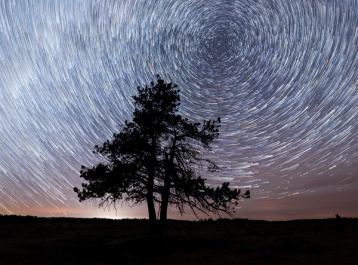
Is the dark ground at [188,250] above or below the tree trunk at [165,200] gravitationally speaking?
below

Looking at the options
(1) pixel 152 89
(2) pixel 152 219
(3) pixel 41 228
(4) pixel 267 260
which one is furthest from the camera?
(3) pixel 41 228

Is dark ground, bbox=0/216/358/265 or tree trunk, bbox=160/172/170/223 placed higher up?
tree trunk, bbox=160/172/170/223

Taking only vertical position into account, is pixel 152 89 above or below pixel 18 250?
above

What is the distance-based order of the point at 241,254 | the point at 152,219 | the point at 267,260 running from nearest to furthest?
the point at 267,260
the point at 241,254
the point at 152,219

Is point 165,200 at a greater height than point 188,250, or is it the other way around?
point 165,200

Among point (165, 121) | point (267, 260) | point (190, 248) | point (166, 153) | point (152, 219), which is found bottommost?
point (267, 260)

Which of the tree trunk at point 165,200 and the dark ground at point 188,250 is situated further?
the tree trunk at point 165,200

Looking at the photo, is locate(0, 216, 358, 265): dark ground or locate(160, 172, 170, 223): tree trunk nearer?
locate(0, 216, 358, 265): dark ground

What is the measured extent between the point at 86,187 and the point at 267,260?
41.9ft

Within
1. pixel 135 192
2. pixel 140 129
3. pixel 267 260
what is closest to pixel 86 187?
pixel 135 192

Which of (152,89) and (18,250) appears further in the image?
(152,89)

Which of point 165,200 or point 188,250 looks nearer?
point 188,250

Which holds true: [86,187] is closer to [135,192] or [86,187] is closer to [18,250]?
[135,192]

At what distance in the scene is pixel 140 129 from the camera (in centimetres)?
2686
